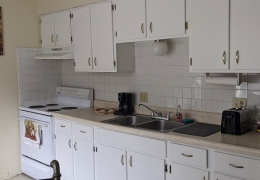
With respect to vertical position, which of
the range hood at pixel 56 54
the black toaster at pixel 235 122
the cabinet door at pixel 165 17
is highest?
Result: the cabinet door at pixel 165 17

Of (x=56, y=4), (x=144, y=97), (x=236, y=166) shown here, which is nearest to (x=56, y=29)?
(x=56, y=4)

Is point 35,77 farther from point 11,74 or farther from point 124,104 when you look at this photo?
point 124,104

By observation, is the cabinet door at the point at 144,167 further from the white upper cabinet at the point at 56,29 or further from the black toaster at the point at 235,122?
the white upper cabinet at the point at 56,29

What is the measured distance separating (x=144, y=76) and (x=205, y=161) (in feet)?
4.63

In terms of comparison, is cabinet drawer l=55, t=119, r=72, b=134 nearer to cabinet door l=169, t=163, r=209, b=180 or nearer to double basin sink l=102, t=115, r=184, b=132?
double basin sink l=102, t=115, r=184, b=132

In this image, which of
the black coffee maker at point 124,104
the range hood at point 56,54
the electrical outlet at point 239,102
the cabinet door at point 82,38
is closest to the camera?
the electrical outlet at point 239,102

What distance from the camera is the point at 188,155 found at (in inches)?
91.5

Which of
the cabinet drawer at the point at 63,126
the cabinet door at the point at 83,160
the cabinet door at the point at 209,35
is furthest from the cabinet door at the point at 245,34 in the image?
the cabinet drawer at the point at 63,126

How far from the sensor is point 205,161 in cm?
223

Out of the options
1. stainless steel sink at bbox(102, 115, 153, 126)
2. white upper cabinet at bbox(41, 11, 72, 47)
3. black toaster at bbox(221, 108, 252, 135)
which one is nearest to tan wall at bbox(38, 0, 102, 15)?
white upper cabinet at bbox(41, 11, 72, 47)

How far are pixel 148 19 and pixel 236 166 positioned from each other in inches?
61.6

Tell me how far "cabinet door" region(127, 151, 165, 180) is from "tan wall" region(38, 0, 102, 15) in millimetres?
1870

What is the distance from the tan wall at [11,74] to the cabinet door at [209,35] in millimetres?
2534

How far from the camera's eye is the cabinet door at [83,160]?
3172 millimetres
